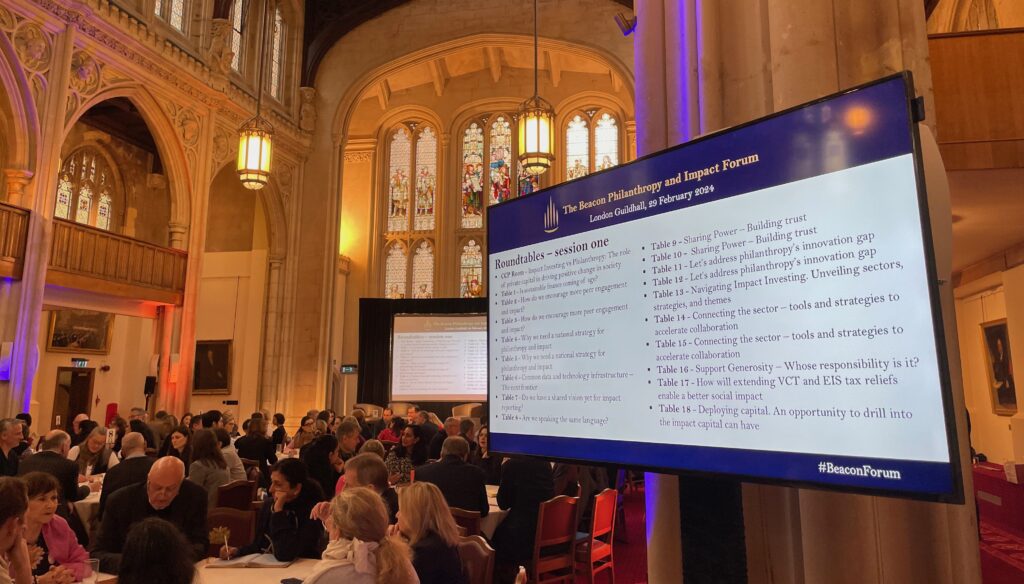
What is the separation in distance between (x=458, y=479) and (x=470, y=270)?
1346 cm

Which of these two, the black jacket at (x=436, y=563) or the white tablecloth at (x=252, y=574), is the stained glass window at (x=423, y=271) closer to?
the white tablecloth at (x=252, y=574)

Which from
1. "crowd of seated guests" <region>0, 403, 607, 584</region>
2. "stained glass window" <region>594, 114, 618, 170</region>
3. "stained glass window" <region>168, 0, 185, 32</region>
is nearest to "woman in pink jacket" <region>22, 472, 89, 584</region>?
"crowd of seated guests" <region>0, 403, 607, 584</region>

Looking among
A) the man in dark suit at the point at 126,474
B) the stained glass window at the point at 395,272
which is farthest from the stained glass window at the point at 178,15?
the man in dark suit at the point at 126,474

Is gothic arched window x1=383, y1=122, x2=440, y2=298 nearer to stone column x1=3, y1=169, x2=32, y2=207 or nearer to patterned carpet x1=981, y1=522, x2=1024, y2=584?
stone column x1=3, y1=169, x2=32, y2=207

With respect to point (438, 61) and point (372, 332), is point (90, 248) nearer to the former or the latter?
point (372, 332)

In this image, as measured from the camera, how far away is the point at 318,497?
3502mm

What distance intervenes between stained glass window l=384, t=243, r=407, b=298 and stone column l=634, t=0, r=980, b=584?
51.6 ft

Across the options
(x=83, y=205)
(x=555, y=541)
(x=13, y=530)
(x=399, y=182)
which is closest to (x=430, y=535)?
(x=13, y=530)

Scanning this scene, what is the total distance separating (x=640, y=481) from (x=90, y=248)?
351 inches

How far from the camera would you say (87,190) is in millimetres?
14227

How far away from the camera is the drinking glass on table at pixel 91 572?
267 centimetres

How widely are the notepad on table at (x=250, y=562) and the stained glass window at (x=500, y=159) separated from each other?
48.1 feet

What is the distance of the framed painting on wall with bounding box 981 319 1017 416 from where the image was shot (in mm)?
9102

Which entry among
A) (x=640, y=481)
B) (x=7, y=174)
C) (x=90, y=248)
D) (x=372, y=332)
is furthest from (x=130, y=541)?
(x=372, y=332)
